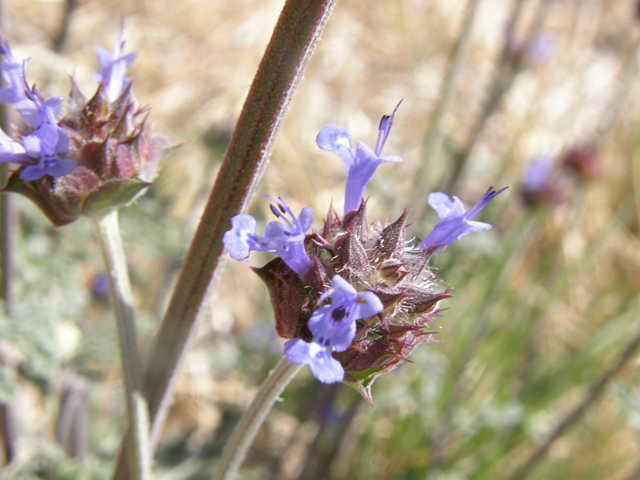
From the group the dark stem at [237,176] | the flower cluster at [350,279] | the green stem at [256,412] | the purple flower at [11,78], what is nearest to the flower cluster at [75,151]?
the purple flower at [11,78]

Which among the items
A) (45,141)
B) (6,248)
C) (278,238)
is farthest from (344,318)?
(6,248)

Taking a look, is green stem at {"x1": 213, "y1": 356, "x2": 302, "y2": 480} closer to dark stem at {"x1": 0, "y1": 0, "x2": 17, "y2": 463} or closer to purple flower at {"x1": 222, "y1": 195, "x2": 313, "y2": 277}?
purple flower at {"x1": 222, "y1": 195, "x2": 313, "y2": 277}

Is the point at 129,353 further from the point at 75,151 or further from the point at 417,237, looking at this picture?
the point at 417,237

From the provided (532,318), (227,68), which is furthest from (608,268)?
(227,68)

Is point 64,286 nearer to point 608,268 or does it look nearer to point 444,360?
point 444,360

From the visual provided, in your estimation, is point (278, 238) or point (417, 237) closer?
point (278, 238)

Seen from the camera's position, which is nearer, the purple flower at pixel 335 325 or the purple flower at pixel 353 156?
the purple flower at pixel 335 325

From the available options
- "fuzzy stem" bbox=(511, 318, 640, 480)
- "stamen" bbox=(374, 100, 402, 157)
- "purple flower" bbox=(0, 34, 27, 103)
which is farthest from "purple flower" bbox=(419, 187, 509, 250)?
"fuzzy stem" bbox=(511, 318, 640, 480)

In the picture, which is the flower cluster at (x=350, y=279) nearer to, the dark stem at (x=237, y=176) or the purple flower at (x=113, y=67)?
the dark stem at (x=237, y=176)
